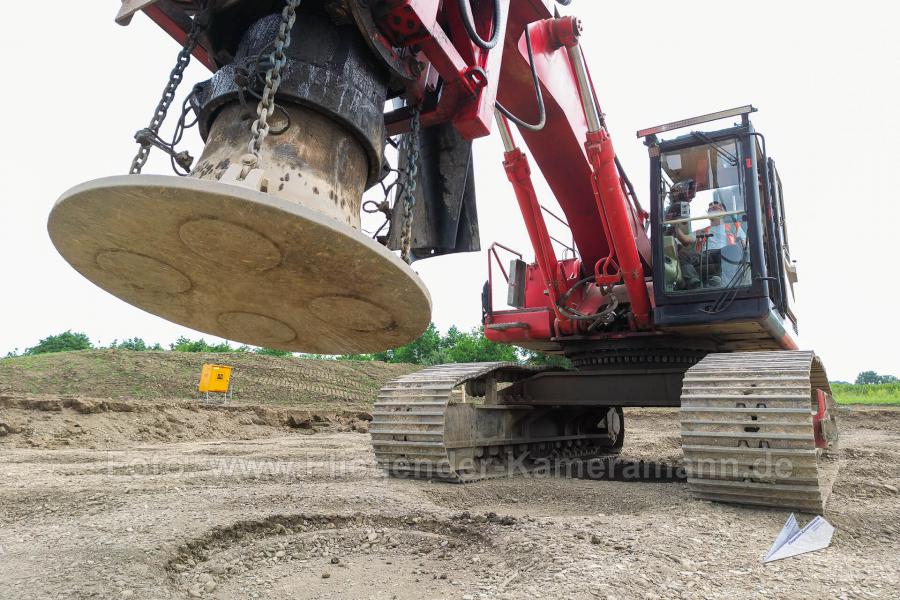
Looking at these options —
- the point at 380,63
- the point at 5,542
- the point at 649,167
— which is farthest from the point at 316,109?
the point at 649,167

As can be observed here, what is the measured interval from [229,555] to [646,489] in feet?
10.2

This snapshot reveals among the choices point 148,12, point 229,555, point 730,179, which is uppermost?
point 730,179

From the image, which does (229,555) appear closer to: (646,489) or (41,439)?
(646,489)

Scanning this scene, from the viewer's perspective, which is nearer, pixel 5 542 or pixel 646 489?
pixel 5 542

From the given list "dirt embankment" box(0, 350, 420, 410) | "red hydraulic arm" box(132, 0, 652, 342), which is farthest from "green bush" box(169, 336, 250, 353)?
"red hydraulic arm" box(132, 0, 652, 342)

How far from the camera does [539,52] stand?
401 centimetres

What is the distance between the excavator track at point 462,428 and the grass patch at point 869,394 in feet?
54.4

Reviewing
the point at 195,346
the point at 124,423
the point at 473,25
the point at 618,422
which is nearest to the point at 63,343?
the point at 195,346

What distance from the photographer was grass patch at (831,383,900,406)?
18.9 meters

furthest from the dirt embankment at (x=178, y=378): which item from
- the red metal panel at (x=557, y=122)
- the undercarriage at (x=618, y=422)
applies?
the red metal panel at (x=557, y=122)

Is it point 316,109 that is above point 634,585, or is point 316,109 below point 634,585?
above

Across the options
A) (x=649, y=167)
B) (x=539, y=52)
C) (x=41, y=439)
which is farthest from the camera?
(x=41, y=439)

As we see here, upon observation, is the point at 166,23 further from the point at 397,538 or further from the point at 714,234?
the point at 714,234

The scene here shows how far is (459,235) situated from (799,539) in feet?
7.27
